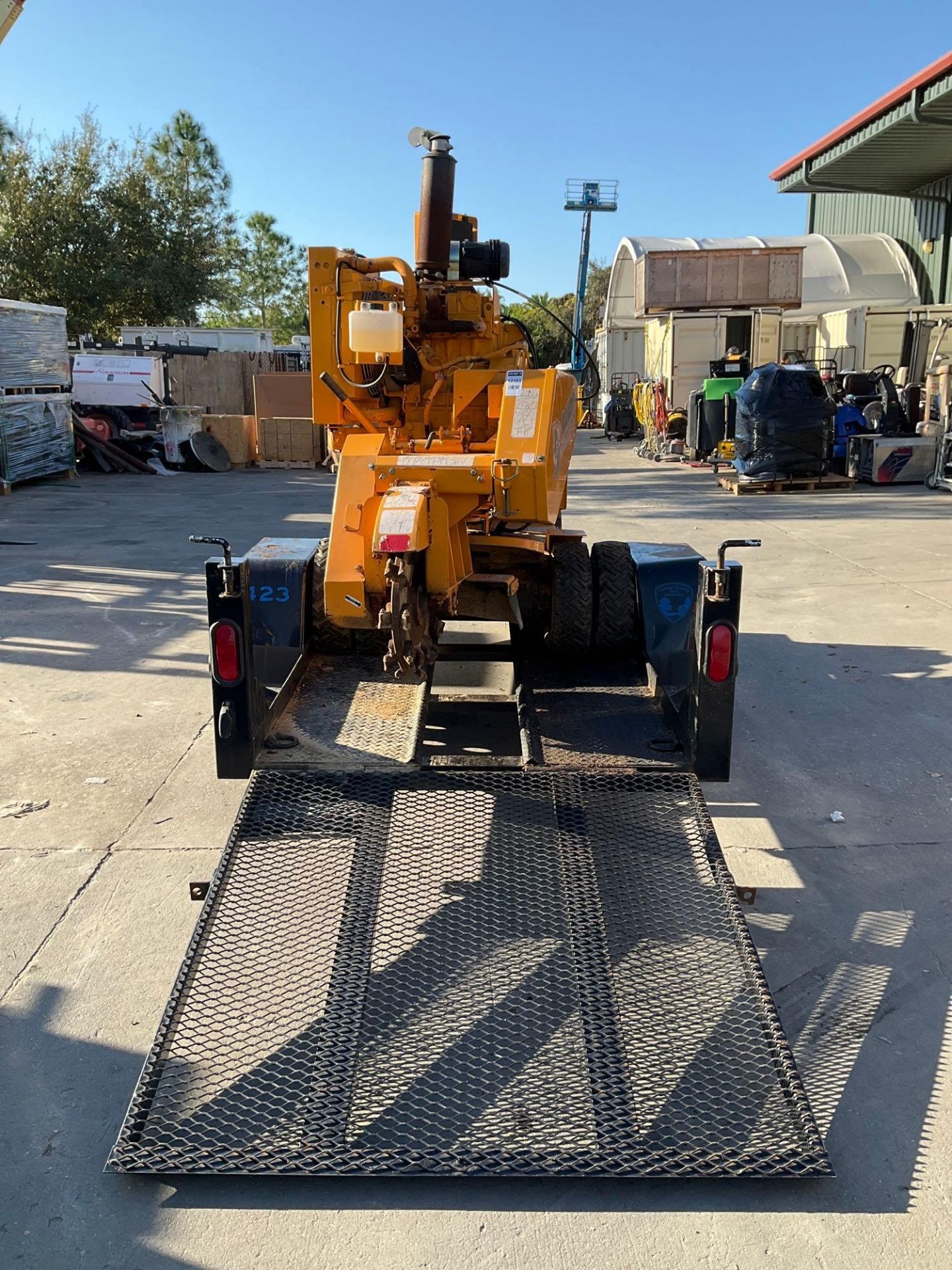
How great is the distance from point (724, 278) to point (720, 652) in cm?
1964

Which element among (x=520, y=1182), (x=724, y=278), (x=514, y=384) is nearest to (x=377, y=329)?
(x=514, y=384)

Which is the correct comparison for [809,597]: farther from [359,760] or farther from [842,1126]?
[842,1126]

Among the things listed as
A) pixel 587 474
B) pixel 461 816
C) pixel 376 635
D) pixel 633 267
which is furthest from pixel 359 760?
pixel 633 267

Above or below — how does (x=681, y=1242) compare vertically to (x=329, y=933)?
below

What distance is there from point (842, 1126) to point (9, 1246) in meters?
2.02

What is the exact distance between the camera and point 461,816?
3670 millimetres

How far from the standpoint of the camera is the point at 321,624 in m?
5.19

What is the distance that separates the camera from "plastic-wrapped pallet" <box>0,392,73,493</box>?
16.1 meters

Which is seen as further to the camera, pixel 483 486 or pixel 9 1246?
pixel 483 486

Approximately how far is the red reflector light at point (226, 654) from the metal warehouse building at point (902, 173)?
18.6 metres

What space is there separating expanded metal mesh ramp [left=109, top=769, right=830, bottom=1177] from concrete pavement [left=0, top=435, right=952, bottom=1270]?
95 millimetres

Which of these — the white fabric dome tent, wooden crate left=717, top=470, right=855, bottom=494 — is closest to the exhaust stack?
wooden crate left=717, top=470, right=855, bottom=494

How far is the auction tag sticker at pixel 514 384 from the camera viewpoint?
A: 4.87 metres

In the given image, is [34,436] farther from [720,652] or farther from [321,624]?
[720,652]
